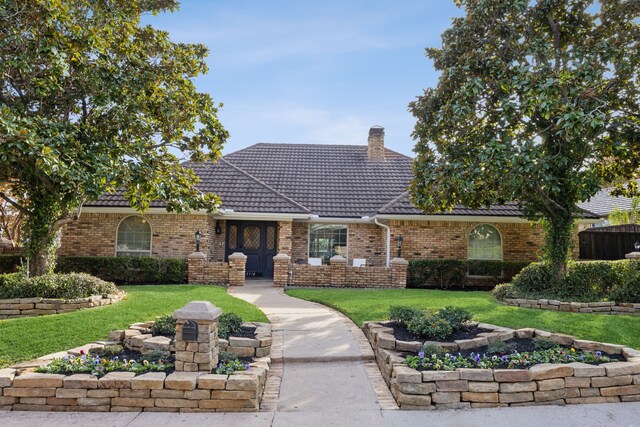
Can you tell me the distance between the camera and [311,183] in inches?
770

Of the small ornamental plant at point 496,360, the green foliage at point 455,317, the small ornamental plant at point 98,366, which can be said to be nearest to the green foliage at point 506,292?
the green foliage at point 455,317

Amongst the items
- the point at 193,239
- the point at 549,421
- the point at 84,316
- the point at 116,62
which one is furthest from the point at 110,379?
the point at 193,239

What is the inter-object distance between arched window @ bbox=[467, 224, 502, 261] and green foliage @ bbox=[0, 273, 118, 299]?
1287 centimetres

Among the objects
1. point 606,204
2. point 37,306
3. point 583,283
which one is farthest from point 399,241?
point 606,204

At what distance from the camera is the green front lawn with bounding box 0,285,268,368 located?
21.0ft

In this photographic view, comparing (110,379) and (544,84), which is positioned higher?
(544,84)

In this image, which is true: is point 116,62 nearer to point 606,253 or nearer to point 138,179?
point 138,179

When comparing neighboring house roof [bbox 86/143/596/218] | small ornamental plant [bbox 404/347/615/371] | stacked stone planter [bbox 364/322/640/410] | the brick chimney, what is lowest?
stacked stone planter [bbox 364/322/640/410]

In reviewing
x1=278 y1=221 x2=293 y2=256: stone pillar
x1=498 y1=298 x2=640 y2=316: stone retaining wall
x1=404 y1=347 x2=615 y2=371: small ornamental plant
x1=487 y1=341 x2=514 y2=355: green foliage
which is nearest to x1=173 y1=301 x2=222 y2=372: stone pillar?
x1=404 y1=347 x2=615 y2=371: small ornamental plant

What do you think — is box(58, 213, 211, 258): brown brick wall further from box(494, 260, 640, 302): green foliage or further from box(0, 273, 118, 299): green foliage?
box(494, 260, 640, 302): green foliage

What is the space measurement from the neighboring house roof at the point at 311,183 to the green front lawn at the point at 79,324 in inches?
246

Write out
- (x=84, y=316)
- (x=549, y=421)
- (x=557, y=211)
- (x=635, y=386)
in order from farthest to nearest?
(x=557, y=211), (x=84, y=316), (x=635, y=386), (x=549, y=421)

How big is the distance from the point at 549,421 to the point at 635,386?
5.04ft

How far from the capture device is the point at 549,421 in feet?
15.3
